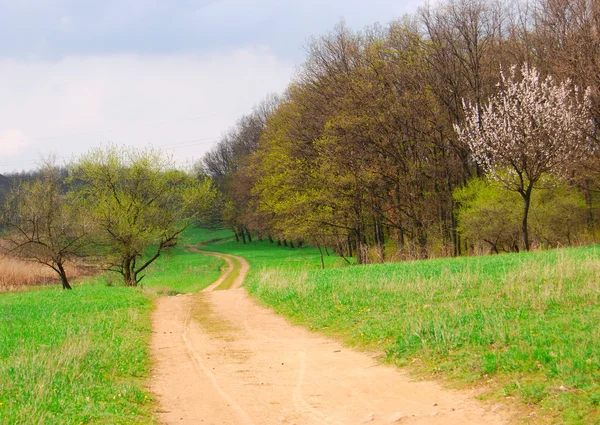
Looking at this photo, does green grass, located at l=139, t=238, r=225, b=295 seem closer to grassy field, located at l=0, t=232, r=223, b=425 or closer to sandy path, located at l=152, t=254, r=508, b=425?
grassy field, located at l=0, t=232, r=223, b=425

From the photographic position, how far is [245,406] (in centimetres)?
788

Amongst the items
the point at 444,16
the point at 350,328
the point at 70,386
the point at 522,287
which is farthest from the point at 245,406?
the point at 444,16

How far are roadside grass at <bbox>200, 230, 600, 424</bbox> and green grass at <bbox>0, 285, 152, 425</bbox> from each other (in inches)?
170

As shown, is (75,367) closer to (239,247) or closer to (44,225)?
(44,225)

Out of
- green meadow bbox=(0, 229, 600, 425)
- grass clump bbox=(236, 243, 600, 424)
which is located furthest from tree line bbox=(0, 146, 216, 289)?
grass clump bbox=(236, 243, 600, 424)

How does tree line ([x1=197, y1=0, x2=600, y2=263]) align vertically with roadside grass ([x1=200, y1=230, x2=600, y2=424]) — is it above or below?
above

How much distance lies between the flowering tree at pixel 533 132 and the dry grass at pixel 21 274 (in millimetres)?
29613

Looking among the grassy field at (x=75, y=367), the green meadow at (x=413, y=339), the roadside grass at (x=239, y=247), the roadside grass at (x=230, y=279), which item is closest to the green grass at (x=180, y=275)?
the roadside grass at (x=230, y=279)

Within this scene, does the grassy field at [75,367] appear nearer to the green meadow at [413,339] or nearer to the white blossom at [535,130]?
the green meadow at [413,339]

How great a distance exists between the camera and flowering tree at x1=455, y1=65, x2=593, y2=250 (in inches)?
1137

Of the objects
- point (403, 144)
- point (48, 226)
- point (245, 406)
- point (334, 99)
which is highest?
point (334, 99)

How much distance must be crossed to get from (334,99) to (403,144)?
5422 mm

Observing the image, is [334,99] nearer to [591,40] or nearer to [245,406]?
[591,40]

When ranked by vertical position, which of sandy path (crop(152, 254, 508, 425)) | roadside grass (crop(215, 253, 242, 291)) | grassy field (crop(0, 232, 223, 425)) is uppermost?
grassy field (crop(0, 232, 223, 425))
